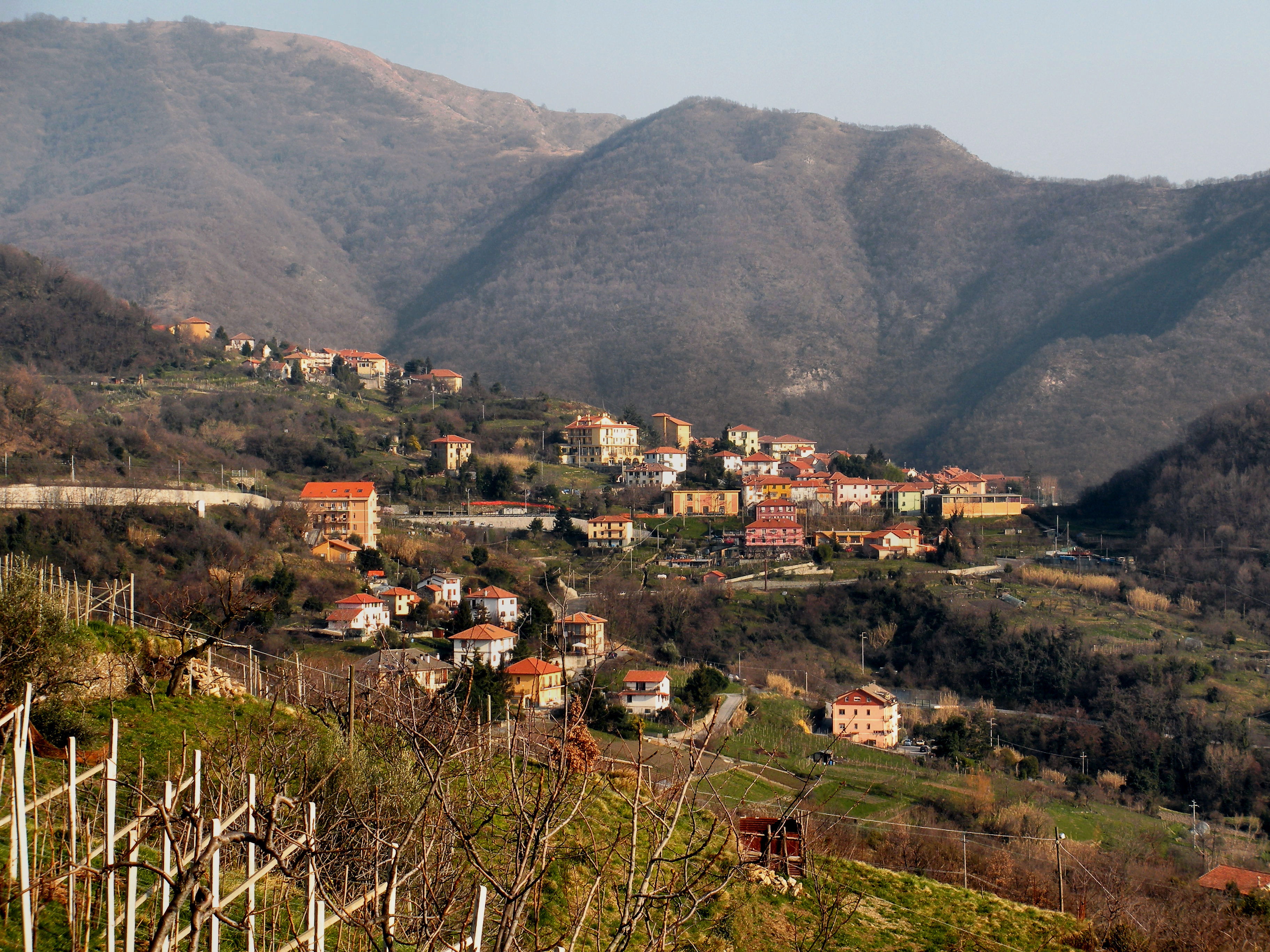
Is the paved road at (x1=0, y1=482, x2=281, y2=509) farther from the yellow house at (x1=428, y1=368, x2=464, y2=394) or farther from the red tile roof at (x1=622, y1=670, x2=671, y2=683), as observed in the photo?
the yellow house at (x1=428, y1=368, x2=464, y2=394)

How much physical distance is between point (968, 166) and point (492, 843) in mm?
146306

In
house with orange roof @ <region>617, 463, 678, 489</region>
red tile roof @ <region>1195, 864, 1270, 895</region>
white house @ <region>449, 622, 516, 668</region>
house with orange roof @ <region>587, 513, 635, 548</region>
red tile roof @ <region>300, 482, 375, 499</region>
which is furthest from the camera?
house with orange roof @ <region>617, 463, 678, 489</region>

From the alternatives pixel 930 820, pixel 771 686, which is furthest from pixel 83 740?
pixel 771 686

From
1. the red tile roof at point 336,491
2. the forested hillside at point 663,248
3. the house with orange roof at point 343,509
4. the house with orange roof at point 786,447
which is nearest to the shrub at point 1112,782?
the house with orange roof at point 343,509

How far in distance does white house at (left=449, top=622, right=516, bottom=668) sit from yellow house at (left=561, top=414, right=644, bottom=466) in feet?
97.5

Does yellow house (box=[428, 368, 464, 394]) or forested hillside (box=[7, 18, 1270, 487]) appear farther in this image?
forested hillside (box=[7, 18, 1270, 487])

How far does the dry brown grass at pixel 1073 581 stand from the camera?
40469 millimetres

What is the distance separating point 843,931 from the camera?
9078 millimetres

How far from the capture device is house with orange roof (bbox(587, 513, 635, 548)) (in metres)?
43.3

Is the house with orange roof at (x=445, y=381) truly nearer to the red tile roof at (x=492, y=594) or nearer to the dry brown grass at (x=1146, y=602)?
the red tile roof at (x=492, y=594)

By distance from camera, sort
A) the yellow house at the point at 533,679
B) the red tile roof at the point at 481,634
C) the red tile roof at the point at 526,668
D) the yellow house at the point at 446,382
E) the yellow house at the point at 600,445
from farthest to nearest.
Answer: the yellow house at the point at 446,382 → the yellow house at the point at 600,445 → the red tile roof at the point at 481,634 → the red tile roof at the point at 526,668 → the yellow house at the point at 533,679

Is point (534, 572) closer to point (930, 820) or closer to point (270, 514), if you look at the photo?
point (270, 514)

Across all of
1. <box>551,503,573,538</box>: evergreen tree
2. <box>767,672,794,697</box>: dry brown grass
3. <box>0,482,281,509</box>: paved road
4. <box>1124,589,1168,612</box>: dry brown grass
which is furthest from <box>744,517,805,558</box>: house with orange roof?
<box>0,482,281,509</box>: paved road

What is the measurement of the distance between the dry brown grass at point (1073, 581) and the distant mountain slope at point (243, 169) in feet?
268
